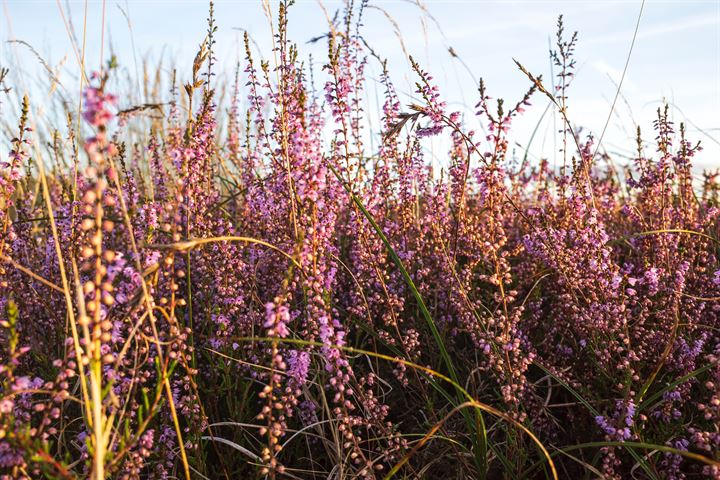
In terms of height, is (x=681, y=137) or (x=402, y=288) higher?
(x=681, y=137)

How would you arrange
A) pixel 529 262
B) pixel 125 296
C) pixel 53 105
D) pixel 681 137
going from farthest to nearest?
pixel 53 105, pixel 529 262, pixel 681 137, pixel 125 296

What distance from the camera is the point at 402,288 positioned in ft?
11.9

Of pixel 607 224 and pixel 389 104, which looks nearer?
pixel 389 104

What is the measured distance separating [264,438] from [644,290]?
8.44 ft

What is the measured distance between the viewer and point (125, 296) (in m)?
2.09

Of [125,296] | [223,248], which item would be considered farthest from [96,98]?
[223,248]

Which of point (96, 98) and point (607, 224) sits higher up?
point (96, 98)

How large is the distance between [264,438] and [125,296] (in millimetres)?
1203

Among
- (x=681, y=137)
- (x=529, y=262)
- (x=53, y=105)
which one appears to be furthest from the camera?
(x=53, y=105)

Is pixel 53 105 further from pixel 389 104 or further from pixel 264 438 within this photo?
pixel 264 438

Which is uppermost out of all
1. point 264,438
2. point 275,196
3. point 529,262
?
point 275,196

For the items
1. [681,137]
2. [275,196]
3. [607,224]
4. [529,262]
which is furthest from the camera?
[607,224]

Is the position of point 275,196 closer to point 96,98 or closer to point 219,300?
point 219,300

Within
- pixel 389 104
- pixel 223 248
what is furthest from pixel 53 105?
pixel 223 248
